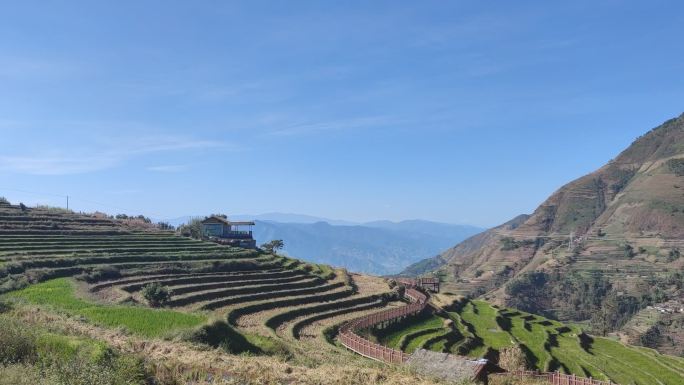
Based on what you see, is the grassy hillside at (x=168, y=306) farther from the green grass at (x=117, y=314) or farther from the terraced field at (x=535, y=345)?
the terraced field at (x=535, y=345)

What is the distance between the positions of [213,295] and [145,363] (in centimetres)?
2692

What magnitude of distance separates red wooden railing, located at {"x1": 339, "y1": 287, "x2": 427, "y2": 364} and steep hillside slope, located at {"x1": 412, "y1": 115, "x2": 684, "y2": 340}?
6223 cm

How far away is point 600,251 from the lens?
5507 inches

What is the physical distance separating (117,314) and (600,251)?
13791 centimetres

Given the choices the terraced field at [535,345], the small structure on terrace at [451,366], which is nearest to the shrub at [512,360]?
the terraced field at [535,345]

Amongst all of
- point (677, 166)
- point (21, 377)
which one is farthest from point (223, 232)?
point (677, 166)

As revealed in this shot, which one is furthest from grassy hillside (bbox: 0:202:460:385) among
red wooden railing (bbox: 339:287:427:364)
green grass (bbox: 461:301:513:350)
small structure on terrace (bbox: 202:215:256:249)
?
green grass (bbox: 461:301:513:350)

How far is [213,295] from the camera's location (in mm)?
40344

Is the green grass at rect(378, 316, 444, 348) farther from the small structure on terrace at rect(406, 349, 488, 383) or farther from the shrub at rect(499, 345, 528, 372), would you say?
the small structure on terrace at rect(406, 349, 488, 383)

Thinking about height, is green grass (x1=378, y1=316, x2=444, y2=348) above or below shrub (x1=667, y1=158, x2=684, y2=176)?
below

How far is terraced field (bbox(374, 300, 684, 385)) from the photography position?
1448 inches

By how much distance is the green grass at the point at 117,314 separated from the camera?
2517 cm

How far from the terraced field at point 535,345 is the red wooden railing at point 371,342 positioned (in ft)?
2.78

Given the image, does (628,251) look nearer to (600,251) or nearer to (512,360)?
(600,251)
